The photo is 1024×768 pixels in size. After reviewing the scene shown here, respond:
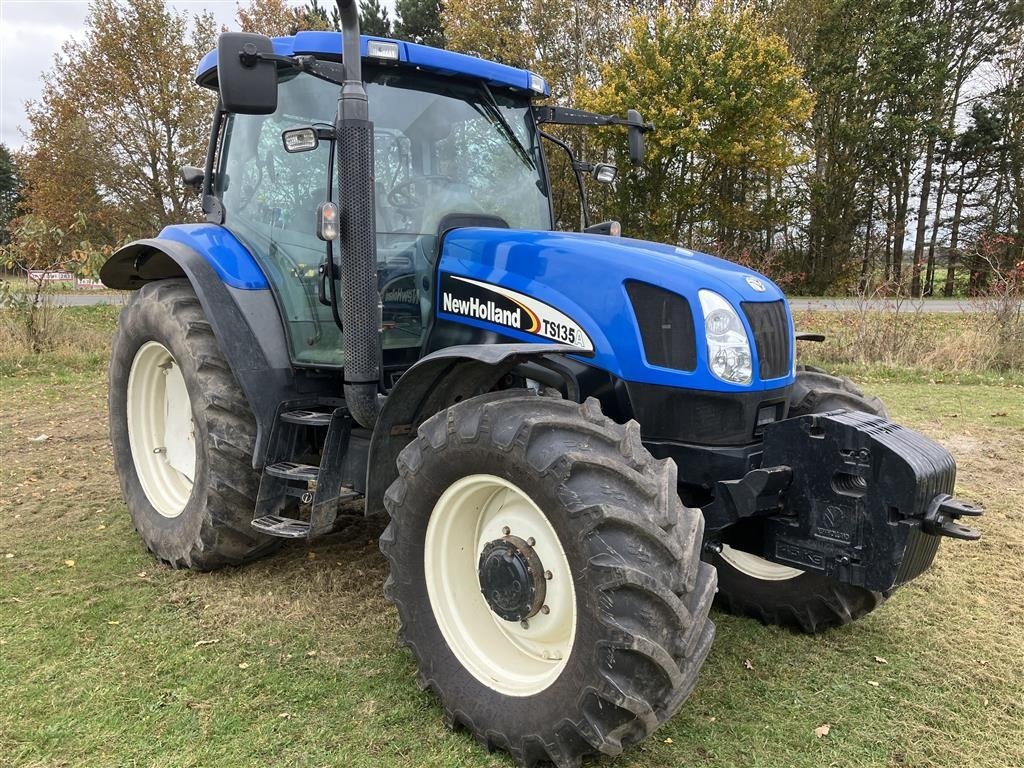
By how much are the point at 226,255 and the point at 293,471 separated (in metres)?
1.08

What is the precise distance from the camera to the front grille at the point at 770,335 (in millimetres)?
2611

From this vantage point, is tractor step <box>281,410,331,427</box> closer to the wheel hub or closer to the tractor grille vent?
the wheel hub

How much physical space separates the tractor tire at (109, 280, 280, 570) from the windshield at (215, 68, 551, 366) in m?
0.40

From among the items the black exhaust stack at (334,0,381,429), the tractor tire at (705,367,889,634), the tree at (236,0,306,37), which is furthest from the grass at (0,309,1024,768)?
the tree at (236,0,306,37)

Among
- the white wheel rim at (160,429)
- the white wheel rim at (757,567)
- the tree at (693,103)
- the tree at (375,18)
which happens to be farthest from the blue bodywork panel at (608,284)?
the tree at (375,18)

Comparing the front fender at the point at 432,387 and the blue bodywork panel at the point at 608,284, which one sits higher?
the blue bodywork panel at the point at 608,284

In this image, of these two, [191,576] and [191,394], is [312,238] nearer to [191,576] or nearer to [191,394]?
[191,394]

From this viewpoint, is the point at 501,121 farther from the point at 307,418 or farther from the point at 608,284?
the point at 307,418

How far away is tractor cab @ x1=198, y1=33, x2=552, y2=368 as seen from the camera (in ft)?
10.3

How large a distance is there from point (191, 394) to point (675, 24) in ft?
61.9

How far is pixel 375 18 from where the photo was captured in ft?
88.4

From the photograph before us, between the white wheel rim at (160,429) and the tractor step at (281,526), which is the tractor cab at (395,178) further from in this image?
the white wheel rim at (160,429)

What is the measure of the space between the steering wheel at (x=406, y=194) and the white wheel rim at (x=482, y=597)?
4.31ft

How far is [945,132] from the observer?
21.9m
